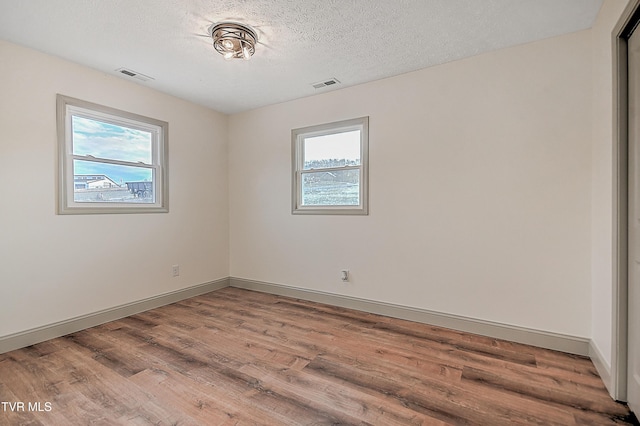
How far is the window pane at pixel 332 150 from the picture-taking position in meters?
3.67

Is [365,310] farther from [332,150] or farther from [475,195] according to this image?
[332,150]

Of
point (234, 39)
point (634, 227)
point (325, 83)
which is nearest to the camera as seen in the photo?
point (634, 227)

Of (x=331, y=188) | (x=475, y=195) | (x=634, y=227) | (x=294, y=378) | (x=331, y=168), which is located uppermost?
(x=331, y=168)

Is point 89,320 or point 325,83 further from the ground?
point 325,83

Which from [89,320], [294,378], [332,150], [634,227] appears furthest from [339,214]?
[89,320]

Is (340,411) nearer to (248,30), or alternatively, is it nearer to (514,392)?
(514,392)

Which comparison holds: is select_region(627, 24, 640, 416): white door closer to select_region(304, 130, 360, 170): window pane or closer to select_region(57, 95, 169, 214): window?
select_region(304, 130, 360, 170): window pane

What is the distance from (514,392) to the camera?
6.39 ft

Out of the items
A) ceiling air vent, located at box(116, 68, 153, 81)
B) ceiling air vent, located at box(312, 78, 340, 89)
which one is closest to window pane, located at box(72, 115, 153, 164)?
ceiling air vent, located at box(116, 68, 153, 81)

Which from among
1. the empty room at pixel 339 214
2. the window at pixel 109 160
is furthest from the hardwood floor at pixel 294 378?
the window at pixel 109 160

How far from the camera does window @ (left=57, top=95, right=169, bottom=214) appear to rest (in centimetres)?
295

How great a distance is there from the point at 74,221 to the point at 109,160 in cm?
74

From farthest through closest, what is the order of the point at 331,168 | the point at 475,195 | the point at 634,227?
the point at 331,168, the point at 475,195, the point at 634,227

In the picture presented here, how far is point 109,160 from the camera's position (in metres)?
3.29
